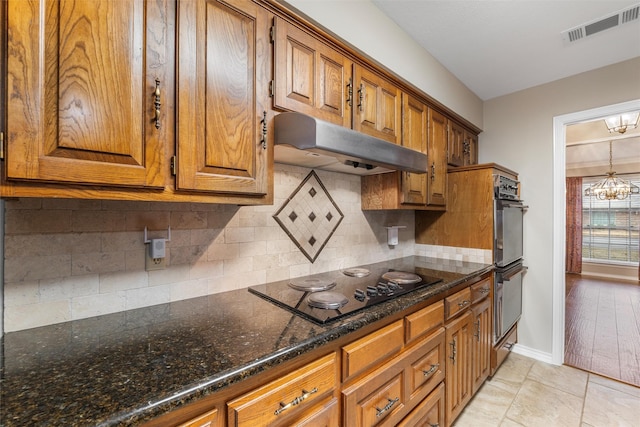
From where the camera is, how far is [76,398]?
2.06 feet

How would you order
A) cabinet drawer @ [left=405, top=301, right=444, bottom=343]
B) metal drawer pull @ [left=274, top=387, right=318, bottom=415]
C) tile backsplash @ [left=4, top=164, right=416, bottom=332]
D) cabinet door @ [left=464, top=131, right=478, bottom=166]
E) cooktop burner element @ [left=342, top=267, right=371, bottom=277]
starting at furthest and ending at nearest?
cabinet door @ [left=464, top=131, right=478, bottom=166], cooktop burner element @ [left=342, top=267, right=371, bottom=277], cabinet drawer @ [left=405, top=301, right=444, bottom=343], tile backsplash @ [left=4, top=164, right=416, bottom=332], metal drawer pull @ [left=274, top=387, right=318, bottom=415]

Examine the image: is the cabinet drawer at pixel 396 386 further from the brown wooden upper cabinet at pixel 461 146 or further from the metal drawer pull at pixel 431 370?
the brown wooden upper cabinet at pixel 461 146

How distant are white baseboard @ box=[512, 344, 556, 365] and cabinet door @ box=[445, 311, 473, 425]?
1.24m

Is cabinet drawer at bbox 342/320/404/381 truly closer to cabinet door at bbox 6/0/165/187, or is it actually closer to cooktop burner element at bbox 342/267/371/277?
cooktop burner element at bbox 342/267/371/277

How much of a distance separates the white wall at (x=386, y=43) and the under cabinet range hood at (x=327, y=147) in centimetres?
63

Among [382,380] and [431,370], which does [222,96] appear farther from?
[431,370]

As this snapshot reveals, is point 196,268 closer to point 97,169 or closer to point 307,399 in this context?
point 97,169

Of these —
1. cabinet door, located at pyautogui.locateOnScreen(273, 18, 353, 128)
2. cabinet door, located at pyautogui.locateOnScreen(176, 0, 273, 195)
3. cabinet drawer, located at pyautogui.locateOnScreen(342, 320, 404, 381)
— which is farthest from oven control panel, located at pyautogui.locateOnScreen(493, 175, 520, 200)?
cabinet door, located at pyautogui.locateOnScreen(176, 0, 273, 195)

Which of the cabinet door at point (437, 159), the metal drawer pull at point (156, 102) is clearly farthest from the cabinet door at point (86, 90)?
the cabinet door at point (437, 159)

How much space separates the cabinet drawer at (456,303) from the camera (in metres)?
1.69

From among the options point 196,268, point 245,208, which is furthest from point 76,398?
point 245,208

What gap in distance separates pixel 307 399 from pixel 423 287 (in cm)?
90

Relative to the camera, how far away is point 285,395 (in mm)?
875

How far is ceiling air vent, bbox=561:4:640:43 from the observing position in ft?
5.94
